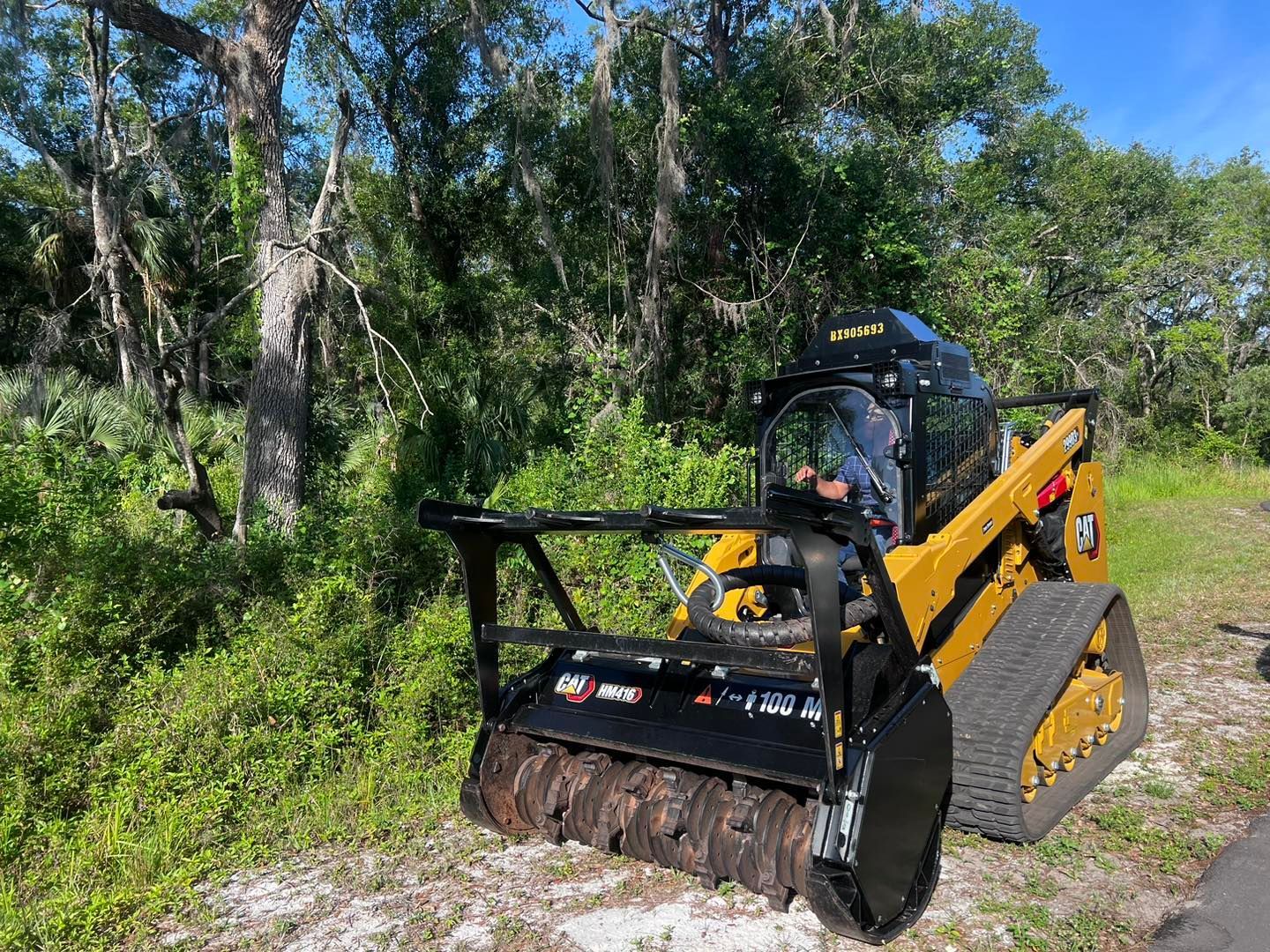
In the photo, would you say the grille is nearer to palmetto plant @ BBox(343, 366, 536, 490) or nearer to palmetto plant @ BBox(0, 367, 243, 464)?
palmetto plant @ BBox(343, 366, 536, 490)

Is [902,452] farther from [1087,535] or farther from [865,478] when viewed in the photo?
[1087,535]

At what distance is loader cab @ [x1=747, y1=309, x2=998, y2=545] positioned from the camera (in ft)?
15.8

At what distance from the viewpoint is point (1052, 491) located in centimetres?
582

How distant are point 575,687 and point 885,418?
7.28ft

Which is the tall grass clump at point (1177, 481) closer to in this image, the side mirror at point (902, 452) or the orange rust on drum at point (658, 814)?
the side mirror at point (902, 452)

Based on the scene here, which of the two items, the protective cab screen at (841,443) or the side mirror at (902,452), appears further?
the protective cab screen at (841,443)

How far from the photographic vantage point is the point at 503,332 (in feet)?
49.8

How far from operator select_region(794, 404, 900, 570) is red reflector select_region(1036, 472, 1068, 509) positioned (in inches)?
54.9

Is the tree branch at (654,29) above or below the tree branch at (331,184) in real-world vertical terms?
above

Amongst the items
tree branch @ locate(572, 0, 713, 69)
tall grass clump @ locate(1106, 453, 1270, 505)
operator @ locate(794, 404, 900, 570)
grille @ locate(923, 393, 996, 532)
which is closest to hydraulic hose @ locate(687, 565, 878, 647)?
operator @ locate(794, 404, 900, 570)

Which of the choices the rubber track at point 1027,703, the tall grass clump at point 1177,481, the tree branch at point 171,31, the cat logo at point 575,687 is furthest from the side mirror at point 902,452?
the tall grass clump at point 1177,481

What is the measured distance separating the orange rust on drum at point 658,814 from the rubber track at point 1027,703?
1003 millimetres

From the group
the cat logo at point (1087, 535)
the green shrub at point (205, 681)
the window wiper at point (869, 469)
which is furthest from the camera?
the cat logo at point (1087, 535)

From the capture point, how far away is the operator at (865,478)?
4.84 meters
